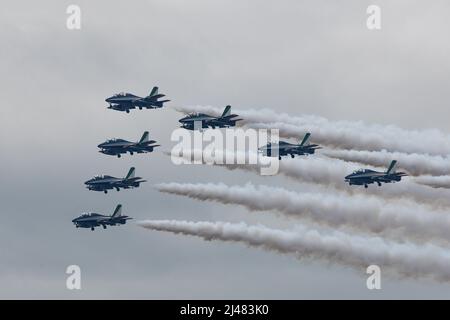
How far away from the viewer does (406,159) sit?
190375 mm

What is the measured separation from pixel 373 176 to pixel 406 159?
6141 mm

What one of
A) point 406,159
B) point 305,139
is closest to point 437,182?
point 406,159

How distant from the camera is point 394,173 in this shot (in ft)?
623

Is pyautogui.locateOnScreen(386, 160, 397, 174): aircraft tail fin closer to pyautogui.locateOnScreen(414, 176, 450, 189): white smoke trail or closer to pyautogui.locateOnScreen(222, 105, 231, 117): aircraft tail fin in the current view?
pyautogui.locateOnScreen(414, 176, 450, 189): white smoke trail

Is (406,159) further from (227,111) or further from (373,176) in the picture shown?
(227,111)

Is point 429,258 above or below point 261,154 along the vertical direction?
below

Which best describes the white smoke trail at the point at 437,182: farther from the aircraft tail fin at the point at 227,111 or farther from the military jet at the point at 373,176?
the aircraft tail fin at the point at 227,111

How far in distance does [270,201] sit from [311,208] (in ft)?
15.0

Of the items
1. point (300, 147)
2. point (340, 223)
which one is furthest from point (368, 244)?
point (300, 147)

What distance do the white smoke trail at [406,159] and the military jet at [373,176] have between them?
1046 millimetres

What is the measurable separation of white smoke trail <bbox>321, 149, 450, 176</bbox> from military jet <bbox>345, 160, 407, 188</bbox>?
41.2 inches

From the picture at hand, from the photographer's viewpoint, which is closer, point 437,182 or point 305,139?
point 437,182
